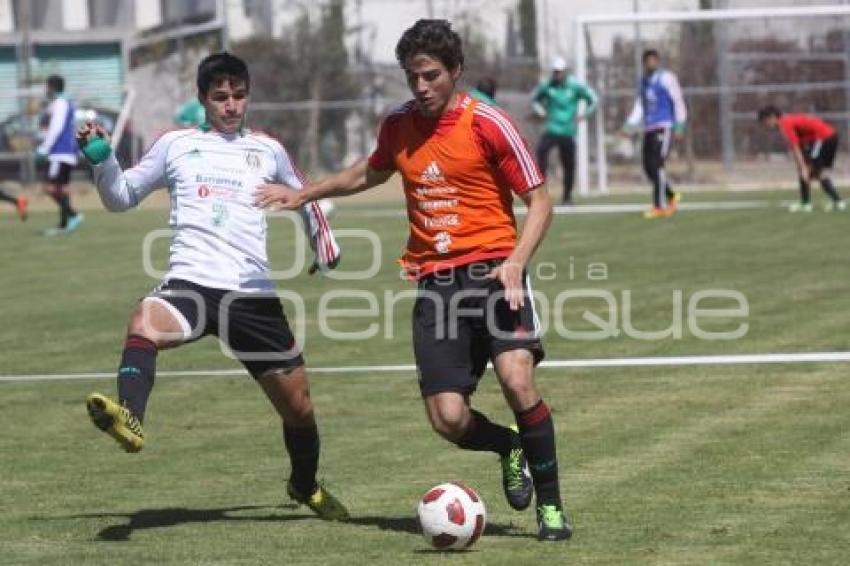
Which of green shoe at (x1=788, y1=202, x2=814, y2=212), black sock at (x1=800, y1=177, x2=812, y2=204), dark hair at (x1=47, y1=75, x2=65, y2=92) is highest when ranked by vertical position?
dark hair at (x1=47, y1=75, x2=65, y2=92)

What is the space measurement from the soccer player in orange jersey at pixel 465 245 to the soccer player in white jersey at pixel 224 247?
797mm

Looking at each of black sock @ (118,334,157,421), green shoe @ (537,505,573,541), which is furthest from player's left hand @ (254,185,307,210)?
green shoe @ (537,505,573,541)

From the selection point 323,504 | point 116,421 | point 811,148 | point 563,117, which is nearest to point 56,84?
point 563,117

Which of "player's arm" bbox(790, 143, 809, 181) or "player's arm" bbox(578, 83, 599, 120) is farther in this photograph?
"player's arm" bbox(578, 83, 599, 120)

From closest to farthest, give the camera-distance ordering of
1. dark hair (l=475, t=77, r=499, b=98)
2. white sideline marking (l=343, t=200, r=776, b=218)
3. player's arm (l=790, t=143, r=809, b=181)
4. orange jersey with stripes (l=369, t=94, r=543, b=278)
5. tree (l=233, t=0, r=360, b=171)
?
orange jersey with stripes (l=369, t=94, r=543, b=278) < player's arm (l=790, t=143, r=809, b=181) < dark hair (l=475, t=77, r=499, b=98) < white sideline marking (l=343, t=200, r=776, b=218) < tree (l=233, t=0, r=360, b=171)

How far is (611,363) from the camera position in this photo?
14273mm

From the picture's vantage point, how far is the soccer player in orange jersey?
8.27 metres

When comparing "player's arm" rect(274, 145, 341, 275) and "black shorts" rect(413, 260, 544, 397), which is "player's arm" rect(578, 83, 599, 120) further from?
"black shorts" rect(413, 260, 544, 397)

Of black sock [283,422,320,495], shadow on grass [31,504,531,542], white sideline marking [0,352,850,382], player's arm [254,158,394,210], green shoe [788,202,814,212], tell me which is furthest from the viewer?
green shoe [788,202,814,212]

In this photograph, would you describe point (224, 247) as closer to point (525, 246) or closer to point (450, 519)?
point (525, 246)

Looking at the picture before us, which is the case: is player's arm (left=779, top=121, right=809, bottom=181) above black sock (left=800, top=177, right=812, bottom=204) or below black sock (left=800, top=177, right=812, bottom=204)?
above

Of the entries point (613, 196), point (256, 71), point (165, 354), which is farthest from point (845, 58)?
point (165, 354)

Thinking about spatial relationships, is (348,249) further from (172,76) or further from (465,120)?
(172,76)

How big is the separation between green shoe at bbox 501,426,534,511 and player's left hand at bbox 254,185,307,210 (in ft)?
4.49
